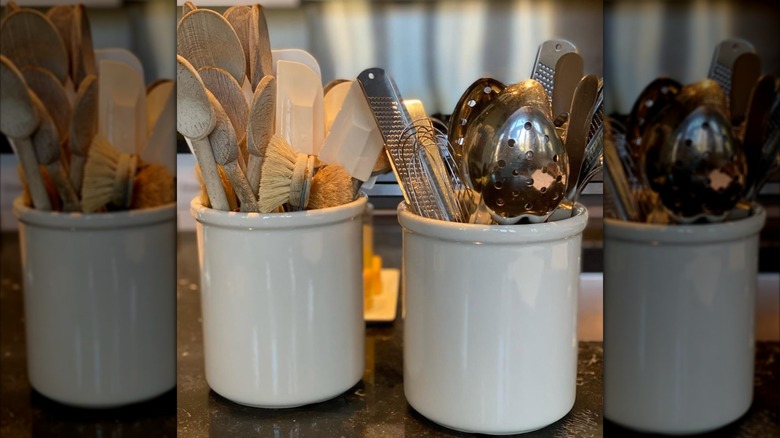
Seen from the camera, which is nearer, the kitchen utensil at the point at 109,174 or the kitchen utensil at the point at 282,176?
the kitchen utensil at the point at 109,174

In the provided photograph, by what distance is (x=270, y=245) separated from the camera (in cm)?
40

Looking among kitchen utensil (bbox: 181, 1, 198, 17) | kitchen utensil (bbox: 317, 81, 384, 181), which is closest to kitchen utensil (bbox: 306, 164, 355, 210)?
kitchen utensil (bbox: 317, 81, 384, 181)

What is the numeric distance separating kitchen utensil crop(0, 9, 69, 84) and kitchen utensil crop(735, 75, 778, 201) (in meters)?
0.27

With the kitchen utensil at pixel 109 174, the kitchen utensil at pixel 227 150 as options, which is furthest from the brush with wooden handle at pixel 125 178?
the kitchen utensil at pixel 227 150

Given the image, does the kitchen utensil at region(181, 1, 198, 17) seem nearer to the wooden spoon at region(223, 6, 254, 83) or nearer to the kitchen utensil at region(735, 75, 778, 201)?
the wooden spoon at region(223, 6, 254, 83)

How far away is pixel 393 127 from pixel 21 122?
20 centimetres

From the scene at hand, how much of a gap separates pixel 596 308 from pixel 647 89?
0.89 ft

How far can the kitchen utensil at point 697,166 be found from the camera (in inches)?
11.6

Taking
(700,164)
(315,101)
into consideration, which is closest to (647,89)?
(700,164)

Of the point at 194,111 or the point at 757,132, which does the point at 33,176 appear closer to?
the point at 194,111

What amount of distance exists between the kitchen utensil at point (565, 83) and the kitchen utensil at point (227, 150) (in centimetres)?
19

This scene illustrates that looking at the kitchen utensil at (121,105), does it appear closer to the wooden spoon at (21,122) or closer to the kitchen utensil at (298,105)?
the wooden spoon at (21,122)

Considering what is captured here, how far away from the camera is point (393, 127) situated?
0.40m

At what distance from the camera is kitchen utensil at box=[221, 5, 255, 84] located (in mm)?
404
